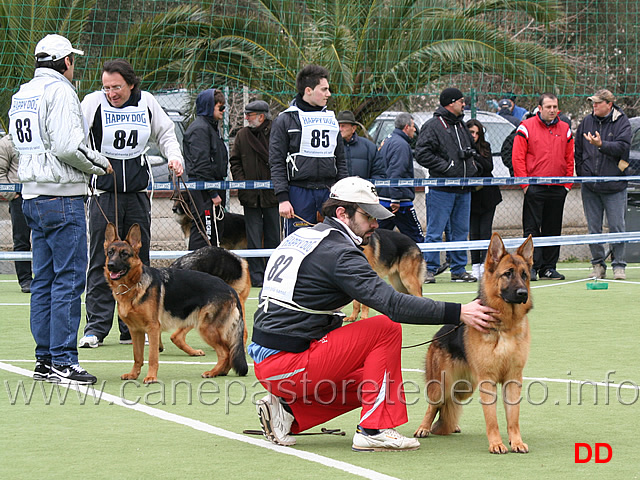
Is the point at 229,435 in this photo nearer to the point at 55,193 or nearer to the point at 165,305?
the point at 165,305

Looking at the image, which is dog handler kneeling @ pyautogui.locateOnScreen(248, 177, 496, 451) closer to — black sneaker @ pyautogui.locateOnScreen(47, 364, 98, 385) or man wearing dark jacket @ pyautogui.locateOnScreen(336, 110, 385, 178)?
black sneaker @ pyautogui.locateOnScreen(47, 364, 98, 385)

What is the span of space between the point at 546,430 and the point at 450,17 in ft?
37.9

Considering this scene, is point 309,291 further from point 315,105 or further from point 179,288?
point 315,105

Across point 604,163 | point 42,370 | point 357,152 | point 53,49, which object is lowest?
point 42,370

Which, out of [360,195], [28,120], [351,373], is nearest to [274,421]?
[351,373]

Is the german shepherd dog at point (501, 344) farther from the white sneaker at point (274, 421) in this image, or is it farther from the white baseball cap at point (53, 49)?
the white baseball cap at point (53, 49)


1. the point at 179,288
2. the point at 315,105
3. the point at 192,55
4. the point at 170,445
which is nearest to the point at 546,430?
the point at 170,445

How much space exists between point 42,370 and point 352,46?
9.95 m

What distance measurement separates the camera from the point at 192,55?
14648 millimetres

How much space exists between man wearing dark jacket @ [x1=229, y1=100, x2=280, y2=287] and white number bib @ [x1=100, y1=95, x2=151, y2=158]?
439 cm

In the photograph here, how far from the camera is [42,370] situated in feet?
21.2

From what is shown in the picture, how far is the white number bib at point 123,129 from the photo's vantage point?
25.0 ft

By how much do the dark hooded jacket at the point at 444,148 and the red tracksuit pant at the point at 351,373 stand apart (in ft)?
24.8

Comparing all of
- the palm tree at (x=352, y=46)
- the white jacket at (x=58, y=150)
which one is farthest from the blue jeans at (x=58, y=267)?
the palm tree at (x=352, y=46)
